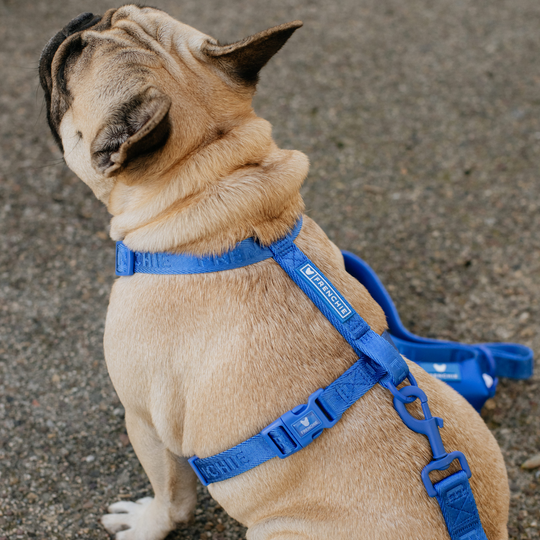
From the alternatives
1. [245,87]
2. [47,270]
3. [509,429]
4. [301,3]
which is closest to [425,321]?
[509,429]

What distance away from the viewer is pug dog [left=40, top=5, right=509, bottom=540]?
5.89 feet

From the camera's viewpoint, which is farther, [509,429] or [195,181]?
[509,429]

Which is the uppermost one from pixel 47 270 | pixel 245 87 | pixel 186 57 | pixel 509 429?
pixel 186 57

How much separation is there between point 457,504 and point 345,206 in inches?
121

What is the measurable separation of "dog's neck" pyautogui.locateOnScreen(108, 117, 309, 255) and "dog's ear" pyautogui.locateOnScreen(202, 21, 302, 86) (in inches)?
9.8

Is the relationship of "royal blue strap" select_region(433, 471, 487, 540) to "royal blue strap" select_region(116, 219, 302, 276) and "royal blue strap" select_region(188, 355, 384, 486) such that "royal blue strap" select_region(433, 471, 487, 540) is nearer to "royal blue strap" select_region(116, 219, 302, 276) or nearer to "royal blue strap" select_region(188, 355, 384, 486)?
"royal blue strap" select_region(188, 355, 384, 486)

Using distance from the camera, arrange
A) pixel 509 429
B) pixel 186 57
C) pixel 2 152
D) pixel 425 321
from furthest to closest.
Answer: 1. pixel 2 152
2. pixel 425 321
3. pixel 509 429
4. pixel 186 57

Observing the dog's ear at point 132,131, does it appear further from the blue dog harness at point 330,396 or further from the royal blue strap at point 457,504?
the royal blue strap at point 457,504

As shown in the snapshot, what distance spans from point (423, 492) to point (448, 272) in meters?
2.59

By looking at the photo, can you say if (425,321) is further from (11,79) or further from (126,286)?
(11,79)

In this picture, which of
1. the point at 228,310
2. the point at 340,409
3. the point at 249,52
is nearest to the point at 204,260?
the point at 228,310

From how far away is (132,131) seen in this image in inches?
74.9

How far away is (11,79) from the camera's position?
5.18 meters

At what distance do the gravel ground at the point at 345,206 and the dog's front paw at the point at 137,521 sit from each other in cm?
10
